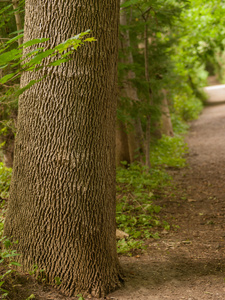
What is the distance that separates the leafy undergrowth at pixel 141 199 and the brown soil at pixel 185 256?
0.69 ft

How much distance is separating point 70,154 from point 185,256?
7.54 feet

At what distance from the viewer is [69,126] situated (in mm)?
3104

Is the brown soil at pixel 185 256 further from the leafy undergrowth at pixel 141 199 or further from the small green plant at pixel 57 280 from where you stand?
the leafy undergrowth at pixel 141 199

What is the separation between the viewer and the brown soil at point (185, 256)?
325cm

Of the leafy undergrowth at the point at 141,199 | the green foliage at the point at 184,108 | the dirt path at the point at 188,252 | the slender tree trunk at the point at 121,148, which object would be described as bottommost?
the dirt path at the point at 188,252

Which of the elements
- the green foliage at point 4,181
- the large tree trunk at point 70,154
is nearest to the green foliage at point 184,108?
the green foliage at point 4,181

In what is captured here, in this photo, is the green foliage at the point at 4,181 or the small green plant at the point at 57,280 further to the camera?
the green foliage at the point at 4,181

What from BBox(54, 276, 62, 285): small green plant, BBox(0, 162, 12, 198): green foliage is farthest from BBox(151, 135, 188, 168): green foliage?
BBox(54, 276, 62, 285): small green plant

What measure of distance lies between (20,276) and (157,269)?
1.66 meters

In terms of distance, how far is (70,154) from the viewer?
312 cm

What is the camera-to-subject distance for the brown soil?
3246 millimetres

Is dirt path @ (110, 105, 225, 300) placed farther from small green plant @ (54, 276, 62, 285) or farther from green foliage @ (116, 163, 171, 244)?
small green plant @ (54, 276, 62, 285)

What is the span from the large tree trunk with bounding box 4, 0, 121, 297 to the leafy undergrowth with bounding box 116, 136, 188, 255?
1.39 metres

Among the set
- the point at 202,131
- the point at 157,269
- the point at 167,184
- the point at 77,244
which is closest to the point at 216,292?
the point at 157,269
